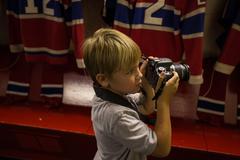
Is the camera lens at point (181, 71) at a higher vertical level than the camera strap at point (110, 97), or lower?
higher

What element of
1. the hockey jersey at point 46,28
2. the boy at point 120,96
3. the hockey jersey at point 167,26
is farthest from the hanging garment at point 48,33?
the boy at point 120,96

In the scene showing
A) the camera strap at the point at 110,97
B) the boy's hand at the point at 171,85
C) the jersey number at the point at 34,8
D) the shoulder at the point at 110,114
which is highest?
the jersey number at the point at 34,8

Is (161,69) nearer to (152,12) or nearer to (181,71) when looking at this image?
(181,71)

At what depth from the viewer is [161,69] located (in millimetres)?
848

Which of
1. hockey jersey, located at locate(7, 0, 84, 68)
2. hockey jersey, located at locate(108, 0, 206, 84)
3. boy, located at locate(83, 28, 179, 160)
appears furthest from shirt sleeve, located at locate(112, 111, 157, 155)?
hockey jersey, located at locate(7, 0, 84, 68)

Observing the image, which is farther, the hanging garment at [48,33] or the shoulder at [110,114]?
the hanging garment at [48,33]

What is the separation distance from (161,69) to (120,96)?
0.13 metres

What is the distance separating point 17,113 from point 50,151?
245mm

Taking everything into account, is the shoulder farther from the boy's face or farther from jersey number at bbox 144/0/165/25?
jersey number at bbox 144/0/165/25

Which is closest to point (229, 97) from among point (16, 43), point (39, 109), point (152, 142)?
point (152, 142)

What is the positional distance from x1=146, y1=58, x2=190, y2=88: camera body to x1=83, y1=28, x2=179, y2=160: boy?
0.07 feet

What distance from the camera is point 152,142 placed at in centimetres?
82

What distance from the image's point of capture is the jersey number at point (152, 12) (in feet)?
4.27

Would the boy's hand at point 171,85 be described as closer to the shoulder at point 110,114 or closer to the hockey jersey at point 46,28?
the shoulder at point 110,114
